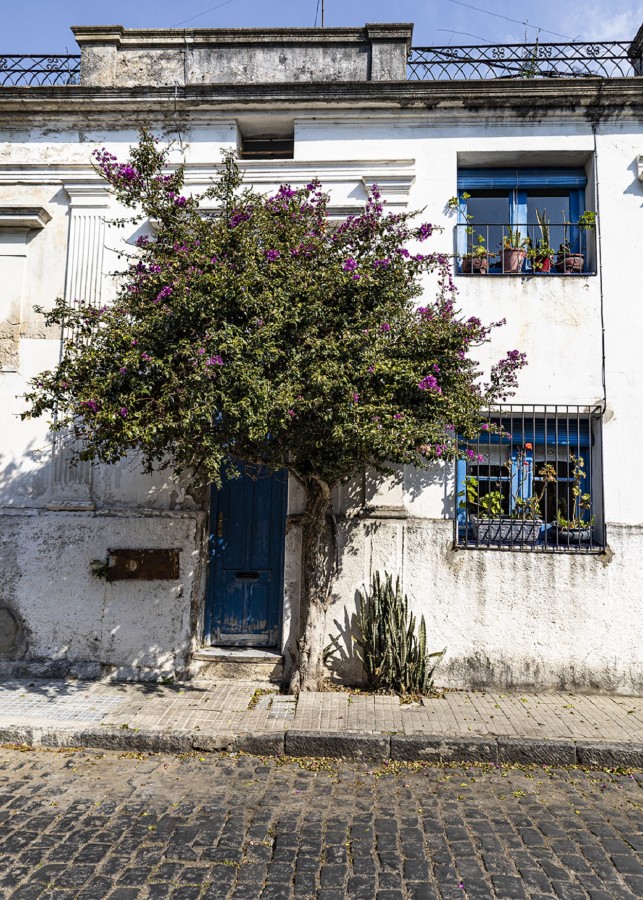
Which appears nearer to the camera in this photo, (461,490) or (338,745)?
(338,745)

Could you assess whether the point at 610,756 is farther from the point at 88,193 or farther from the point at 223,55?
the point at 223,55

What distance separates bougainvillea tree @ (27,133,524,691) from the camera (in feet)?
17.3

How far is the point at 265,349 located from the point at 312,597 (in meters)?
2.51

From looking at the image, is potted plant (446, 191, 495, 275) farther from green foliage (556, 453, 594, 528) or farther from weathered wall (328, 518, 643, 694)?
weathered wall (328, 518, 643, 694)

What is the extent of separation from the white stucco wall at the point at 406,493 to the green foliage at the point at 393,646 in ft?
1.11

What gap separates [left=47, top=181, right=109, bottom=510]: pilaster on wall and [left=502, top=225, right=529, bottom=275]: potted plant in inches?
172

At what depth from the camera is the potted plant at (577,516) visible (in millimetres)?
7203

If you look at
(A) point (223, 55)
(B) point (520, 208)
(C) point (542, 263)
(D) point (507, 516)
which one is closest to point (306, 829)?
(D) point (507, 516)

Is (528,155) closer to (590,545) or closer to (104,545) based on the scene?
(590,545)

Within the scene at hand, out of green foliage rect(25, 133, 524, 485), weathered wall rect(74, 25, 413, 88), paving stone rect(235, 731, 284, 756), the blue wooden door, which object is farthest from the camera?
weathered wall rect(74, 25, 413, 88)

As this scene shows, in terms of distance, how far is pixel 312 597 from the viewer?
6.60 meters

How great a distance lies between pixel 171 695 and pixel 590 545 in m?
4.39

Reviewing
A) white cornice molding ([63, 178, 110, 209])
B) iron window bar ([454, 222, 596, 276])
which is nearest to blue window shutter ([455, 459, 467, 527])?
iron window bar ([454, 222, 596, 276])

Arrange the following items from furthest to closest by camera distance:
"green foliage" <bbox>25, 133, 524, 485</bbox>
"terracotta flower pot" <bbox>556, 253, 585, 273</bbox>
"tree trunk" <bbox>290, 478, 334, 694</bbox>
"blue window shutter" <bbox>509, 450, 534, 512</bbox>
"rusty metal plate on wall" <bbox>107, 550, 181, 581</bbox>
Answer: "terracotta flower pot" <bbox>556, 253, 585, 273</bbox> → "blue window shutter" <bbox>509, 450, 534, 512</bbox> → "rusty metal plate on wall" <bbox>107, 550, 181, 581</bbox> → "tree trunk" <bbox>290, 478, 334, 694</bbox> → "green foliage" <bbox>25, 133, 524, 485</bbox>
